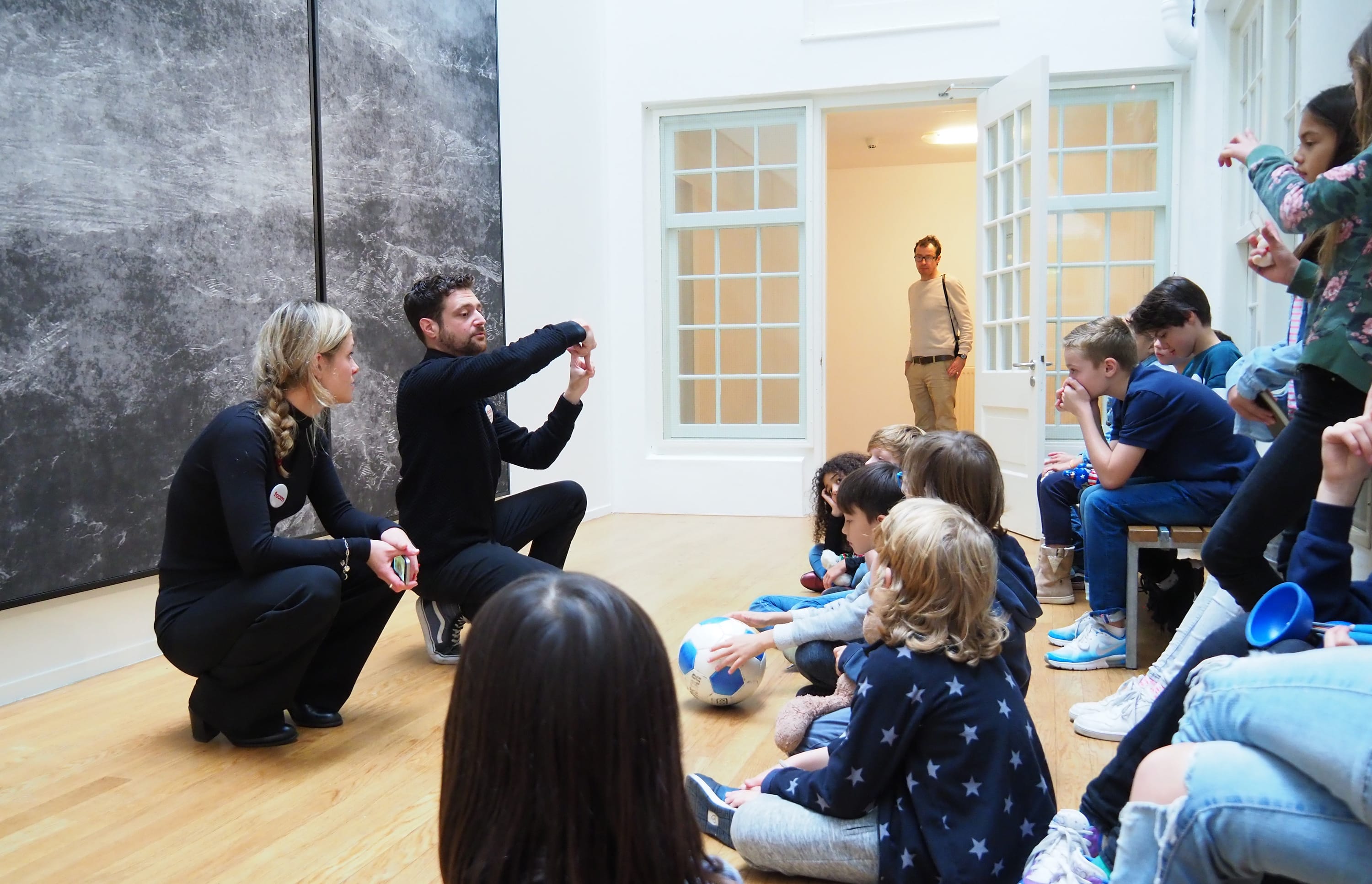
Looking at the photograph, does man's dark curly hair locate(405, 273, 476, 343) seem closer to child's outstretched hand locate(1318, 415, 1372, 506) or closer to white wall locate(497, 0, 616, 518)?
white wall locate(497, 0, 616, 518)

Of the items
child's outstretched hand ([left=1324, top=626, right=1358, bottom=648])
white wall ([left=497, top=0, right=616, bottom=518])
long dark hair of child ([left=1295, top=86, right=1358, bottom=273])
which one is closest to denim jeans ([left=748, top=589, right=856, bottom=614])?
long dark hair of child ([left=1295, top=86, right=1358, bottom=273])

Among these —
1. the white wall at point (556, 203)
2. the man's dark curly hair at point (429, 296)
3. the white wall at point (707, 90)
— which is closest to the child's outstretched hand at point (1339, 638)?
the man's dark curly hair at point (429, 296)

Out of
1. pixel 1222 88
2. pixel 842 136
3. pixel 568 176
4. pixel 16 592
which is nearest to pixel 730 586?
pixel 16 592

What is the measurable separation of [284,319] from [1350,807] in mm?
2357

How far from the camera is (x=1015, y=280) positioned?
18.6 ft

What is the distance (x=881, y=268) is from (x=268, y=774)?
29.0 feet

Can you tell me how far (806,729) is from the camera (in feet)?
7.32

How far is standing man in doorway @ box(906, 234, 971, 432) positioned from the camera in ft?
25.6

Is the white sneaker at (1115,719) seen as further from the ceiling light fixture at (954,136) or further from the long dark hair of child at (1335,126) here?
the ceiling light fixture at (954,136)

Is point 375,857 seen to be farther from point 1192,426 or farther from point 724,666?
A: point 1192,426

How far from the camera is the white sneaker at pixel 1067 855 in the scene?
147cm

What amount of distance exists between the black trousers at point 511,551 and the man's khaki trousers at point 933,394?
4.61 metres

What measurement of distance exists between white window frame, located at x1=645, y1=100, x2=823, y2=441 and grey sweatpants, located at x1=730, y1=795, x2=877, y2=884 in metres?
5.01

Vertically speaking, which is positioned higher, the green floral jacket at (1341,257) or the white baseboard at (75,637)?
the green floral jacket at (1341,257)
